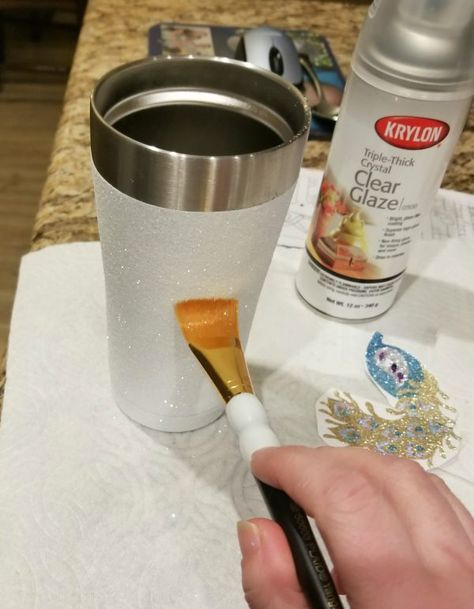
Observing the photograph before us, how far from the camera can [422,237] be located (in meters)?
0.52

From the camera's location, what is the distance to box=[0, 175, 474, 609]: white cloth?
0.30 meters

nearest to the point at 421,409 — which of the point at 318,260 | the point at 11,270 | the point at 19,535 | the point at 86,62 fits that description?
the point at 318,260

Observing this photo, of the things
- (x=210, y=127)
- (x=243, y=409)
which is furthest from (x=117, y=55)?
(x=243, y=409)

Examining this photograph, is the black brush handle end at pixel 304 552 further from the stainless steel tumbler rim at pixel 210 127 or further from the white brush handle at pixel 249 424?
the stainless steel tumbler rim at pixel 210 127

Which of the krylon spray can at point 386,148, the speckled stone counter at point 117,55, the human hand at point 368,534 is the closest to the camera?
the human hand at point 368,534

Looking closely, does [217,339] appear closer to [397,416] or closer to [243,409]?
[243,409]

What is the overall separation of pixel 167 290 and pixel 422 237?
1.01 ft

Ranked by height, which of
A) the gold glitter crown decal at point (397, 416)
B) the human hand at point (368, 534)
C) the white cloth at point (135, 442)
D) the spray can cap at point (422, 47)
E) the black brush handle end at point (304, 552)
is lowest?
the white cloth at point (135, 442)

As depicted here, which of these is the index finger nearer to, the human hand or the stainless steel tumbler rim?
the human hand

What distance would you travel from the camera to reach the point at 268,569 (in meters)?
0.23

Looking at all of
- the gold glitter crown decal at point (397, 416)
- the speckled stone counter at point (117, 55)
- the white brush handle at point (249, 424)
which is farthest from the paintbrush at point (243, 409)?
the speckled stone counter at point (117, 55)

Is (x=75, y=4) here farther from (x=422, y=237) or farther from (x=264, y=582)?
(x=264, y=582)

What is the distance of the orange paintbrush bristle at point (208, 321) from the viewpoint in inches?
11.6

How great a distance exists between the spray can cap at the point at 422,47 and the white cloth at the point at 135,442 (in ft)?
0.58
